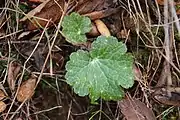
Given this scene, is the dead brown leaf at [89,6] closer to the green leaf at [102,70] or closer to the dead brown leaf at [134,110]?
the green leaf at [102,70]

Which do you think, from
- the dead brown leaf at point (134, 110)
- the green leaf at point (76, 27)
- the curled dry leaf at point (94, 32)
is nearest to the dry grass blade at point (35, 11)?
the green leaf at point (76, 27)

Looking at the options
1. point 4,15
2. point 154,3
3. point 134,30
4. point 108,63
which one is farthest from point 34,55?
point 154,3

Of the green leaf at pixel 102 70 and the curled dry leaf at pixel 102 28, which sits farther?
the curled dry leaf at pixel 102 28

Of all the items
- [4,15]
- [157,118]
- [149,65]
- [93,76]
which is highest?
[4,15]

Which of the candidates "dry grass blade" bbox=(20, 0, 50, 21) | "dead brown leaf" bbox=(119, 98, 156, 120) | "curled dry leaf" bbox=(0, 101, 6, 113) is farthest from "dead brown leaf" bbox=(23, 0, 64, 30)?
"dead brown leaf" bbox=(119, 98, 156, 120)

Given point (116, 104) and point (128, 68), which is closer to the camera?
point (128, 68)

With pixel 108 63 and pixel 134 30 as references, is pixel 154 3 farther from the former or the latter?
pixel 108 63

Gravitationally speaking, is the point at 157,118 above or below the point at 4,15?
below
